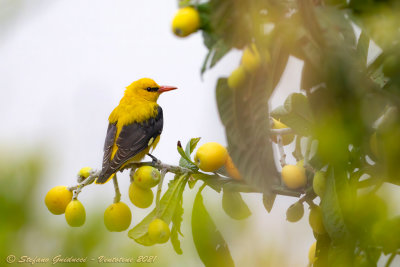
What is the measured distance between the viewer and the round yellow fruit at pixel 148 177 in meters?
1.60

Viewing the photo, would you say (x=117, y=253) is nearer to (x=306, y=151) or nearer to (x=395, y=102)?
(x=306, y=151)

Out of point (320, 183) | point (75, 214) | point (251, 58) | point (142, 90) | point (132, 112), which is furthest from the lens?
point (142, 90)

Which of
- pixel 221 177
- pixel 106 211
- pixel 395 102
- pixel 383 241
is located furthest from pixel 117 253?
pixel 395 102

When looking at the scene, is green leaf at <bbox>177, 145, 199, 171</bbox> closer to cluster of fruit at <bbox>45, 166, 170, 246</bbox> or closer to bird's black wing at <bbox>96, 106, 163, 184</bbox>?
cluster of fruit at <bbox>45, 166, 170, 246</bbox>

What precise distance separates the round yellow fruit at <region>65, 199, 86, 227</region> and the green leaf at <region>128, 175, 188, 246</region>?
0.50 ft

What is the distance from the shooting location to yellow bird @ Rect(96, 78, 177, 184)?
2837 millimetres

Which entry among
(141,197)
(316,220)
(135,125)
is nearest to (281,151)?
(316,220)

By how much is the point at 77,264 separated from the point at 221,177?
0.58 metres

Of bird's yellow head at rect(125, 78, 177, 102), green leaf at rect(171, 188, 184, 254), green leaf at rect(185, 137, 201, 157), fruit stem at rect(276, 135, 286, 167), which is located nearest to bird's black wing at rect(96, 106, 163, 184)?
bird's yellow head at rect(125, 78, 177, 102)

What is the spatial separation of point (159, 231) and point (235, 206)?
0.24 meters

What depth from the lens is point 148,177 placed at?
1599 millimetres

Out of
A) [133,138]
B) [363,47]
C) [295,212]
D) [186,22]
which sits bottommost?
[133,138]

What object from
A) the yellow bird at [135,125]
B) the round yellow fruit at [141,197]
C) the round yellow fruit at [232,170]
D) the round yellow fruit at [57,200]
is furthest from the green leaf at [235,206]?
the yellow bird at [135,125]

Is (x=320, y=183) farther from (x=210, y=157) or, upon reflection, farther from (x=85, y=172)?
(x=85, y=172)
